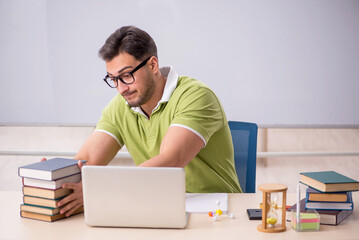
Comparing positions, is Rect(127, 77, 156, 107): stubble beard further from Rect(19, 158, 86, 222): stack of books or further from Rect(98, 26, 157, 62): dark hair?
Rect(19, 158, 86, 222): stack of books

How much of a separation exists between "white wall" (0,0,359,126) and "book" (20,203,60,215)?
5.97 feet

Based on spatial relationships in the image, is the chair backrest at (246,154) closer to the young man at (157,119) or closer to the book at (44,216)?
the young man at (157,119)

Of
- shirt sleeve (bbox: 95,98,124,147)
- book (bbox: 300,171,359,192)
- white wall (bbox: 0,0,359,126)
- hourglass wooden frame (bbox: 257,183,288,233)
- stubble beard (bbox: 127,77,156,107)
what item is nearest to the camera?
hourglass wooden frame (bbox: 257,183,288,233)

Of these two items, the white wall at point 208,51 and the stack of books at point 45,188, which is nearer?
the stack of books at point 45,188

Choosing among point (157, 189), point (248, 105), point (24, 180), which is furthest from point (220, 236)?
point (248, 105)

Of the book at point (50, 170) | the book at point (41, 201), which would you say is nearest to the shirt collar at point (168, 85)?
the book at point (50, 170)

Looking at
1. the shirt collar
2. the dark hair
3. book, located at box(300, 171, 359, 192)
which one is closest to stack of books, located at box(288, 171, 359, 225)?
book, located at box(300, 171, 359, 192)

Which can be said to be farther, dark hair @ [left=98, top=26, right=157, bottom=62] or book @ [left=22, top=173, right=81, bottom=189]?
dark hair @ [left=98, top=26, right=157, bottom=62]

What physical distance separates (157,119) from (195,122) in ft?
0.75

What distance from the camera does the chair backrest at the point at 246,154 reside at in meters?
2.19

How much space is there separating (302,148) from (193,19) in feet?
4.30

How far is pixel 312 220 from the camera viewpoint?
1494mm

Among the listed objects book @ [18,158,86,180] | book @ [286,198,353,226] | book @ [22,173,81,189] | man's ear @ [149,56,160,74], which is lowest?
book @ [286,198,353,226]

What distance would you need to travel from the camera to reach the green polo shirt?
6.53 ft
